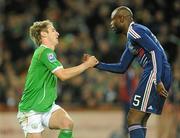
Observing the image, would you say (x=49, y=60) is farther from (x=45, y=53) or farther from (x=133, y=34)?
(x=133, y=34)

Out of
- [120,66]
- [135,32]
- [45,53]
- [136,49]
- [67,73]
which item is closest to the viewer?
[67,73]

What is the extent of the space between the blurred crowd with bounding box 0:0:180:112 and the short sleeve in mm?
5687

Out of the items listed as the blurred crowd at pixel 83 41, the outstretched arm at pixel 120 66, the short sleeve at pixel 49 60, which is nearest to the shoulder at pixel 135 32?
the outstretched arm at pixel 120 66

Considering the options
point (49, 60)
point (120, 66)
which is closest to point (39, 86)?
point (49, 60)

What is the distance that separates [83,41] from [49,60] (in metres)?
7.46

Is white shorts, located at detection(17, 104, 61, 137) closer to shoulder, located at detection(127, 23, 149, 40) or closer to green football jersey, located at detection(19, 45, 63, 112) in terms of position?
green football jersey, located at detection(19, 45, 63, 112)

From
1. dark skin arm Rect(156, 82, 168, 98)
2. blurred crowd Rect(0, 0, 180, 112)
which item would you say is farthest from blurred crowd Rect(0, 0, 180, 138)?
Answer: dark skin arm Rect(156, 82, 168, 98)

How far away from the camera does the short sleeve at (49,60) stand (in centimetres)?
821

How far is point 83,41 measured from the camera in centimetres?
1566

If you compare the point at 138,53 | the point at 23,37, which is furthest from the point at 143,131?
the point at 23,37

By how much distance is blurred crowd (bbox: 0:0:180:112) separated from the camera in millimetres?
14242

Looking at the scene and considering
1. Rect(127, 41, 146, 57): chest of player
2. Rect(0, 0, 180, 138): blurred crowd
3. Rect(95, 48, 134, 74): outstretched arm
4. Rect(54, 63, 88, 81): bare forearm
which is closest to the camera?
Rect(54, 63, 88, 81): bare forearm

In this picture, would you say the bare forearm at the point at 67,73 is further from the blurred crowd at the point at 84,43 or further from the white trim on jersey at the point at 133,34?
the blurred crowd at the point at 84,43

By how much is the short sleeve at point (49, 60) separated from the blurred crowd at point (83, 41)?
5687 millimetres
